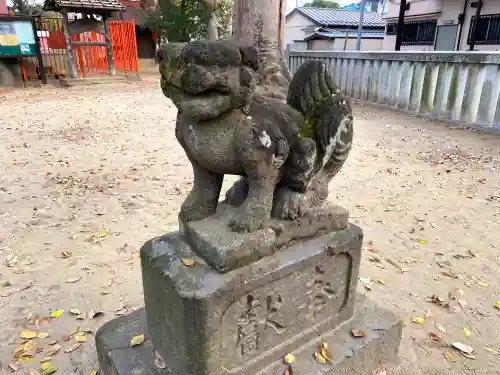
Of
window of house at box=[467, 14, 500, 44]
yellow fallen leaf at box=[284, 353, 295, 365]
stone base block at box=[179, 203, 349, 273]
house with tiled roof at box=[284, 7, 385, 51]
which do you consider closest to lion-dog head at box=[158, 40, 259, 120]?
stone base block at box=[179, 203, 349, 273]

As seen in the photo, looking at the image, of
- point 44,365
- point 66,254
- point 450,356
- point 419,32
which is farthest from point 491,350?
point 419,32

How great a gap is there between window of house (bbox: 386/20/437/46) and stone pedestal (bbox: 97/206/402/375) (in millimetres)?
17434

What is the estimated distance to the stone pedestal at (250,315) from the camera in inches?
60.2

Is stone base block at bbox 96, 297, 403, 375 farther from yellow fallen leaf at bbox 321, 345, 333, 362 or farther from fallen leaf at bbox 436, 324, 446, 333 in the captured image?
fallen leaf at bbox 436, 324, 446, 333

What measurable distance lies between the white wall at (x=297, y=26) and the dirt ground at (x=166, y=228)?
22120mm

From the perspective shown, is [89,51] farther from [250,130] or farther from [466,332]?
[466,332]

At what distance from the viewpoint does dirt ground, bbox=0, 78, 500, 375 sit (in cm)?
247

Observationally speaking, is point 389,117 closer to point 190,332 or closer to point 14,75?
point 190,332

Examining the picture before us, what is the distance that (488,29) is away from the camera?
13.4 meters

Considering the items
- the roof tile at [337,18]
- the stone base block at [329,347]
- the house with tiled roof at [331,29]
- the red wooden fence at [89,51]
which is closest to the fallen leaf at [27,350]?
the stone base block at [329,347]

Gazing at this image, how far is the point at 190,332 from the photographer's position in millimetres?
1512

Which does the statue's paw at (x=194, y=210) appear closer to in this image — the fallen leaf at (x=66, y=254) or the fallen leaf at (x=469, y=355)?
the fallen leaf at (x=469, y=355)

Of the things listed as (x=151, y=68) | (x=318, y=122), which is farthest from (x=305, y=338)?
(x=151, y=68)

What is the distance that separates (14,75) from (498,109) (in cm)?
1350
